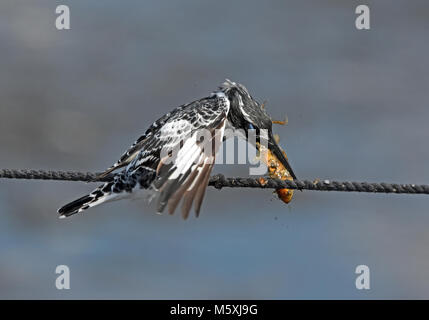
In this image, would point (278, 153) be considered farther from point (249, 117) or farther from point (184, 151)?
point (184, 151)

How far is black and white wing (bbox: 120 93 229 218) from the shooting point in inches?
197

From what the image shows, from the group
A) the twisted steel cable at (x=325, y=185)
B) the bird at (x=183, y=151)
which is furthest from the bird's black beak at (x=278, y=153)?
the twisted steel cable at (x=325, y=185)

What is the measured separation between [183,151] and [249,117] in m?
1.11

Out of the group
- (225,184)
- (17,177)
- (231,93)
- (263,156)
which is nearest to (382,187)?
(225,184)

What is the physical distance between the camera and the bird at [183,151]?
5141mm

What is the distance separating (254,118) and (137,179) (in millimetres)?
1354

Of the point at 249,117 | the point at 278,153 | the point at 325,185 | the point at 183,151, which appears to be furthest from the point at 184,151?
the point at 325,185

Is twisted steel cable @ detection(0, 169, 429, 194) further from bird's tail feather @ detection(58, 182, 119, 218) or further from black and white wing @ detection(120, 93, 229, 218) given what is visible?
bird's tail feather @ detection(58, 182, 119, 218)

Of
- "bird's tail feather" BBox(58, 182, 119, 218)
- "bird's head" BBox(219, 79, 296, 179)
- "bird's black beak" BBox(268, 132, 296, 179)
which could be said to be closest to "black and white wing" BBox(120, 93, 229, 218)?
"bird's head" BBox(219, 79, 296, 179)

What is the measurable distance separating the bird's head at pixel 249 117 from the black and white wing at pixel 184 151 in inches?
7.3

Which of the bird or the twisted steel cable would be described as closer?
the twisted steel cable

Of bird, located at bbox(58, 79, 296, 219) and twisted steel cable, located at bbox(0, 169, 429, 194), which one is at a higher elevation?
bird, located at bbox(58, 79, 296, 219)

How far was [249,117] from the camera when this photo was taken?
6418 millimetres

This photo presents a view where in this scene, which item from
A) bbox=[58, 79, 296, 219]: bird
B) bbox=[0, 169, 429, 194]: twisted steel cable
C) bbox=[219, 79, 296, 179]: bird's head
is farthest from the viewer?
bbox=[219, 79, 296, 179]: bird's head
